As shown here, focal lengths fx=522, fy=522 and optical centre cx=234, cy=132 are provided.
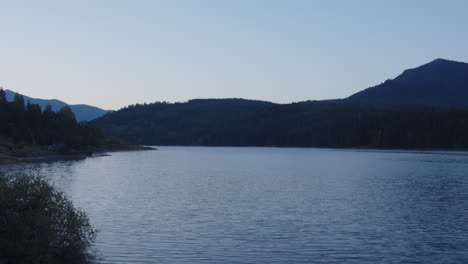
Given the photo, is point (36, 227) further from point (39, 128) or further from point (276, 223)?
point (39, 128)

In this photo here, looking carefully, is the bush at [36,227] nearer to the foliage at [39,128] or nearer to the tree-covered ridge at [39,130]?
the tree-covered ridge at [39,130]

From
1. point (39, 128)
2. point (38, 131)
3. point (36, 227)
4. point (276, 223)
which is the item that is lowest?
point (276, 223)

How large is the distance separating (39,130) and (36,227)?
137m

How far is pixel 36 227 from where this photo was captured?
21.2m

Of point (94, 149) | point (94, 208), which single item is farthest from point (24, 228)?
point (94, 149)

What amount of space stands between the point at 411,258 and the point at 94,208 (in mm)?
27068

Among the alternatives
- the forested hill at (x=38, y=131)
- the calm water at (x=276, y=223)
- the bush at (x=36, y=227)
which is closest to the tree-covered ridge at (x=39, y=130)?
the forested hill at (x=38, y=131)

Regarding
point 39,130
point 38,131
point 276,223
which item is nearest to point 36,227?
point 276,223

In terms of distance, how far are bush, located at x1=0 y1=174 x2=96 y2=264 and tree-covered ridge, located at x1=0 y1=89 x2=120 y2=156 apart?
111409mm

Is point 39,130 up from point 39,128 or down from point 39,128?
down

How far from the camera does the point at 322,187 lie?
66125mm

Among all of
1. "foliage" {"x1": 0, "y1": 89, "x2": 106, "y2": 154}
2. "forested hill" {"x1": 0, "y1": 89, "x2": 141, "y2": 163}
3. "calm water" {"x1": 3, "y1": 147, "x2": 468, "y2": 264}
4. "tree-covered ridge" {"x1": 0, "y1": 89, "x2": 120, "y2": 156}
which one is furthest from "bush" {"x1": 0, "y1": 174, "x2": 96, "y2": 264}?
"foliage" {"x1": 0, "y1": 89, "x2": 106, "y2": 154}

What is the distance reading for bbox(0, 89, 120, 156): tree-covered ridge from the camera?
14049 centimetres

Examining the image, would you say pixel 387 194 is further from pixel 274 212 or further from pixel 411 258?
pixel 411 258
